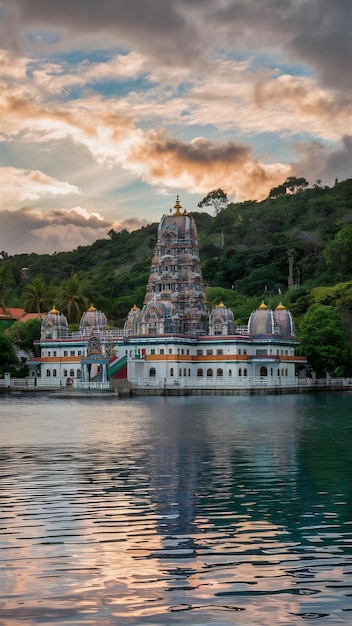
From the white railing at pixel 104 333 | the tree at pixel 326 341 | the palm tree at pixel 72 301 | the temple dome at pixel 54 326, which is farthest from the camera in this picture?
the palm tree at pixel 72 301

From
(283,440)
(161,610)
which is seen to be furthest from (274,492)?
(283,440)

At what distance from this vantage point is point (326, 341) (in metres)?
99.9

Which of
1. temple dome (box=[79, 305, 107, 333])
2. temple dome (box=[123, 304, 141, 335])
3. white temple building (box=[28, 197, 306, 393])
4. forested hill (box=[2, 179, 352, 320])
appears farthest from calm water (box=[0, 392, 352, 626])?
forested hill (box=[2, 179, 352, 320])

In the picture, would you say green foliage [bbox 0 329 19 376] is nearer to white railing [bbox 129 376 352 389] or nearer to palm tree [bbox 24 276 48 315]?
white railing [bbox 129 376 352 389]

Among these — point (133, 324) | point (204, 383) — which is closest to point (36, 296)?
point (133, 324)

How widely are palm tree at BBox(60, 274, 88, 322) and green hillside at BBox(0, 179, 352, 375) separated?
0.14 m

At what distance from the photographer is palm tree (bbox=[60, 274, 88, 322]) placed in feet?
411

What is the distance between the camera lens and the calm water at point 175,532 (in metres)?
12.8

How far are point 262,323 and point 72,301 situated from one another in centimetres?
3270

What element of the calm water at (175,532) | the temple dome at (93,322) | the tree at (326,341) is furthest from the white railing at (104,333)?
the calm water at (175,532)

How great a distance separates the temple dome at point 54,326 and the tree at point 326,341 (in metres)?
27.6

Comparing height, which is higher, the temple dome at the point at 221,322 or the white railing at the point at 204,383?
the temple dome at the point at 221,322

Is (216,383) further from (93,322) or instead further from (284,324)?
(93,322)

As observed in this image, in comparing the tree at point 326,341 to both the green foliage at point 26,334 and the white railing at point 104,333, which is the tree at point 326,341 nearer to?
the white railing at point 104,333
